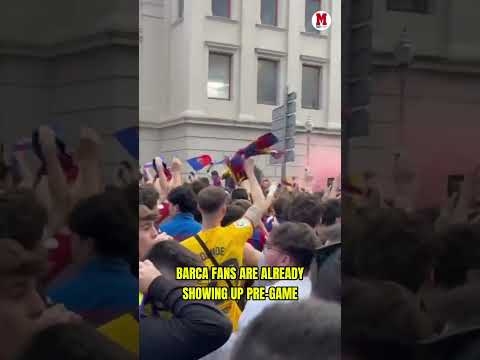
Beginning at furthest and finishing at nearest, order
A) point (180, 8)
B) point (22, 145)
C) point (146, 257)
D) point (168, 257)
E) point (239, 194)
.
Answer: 1. point (239, 194)
2. point (180, 8)
3. point (168, 257)
4. point (146, 257)
5. point (22, 145)

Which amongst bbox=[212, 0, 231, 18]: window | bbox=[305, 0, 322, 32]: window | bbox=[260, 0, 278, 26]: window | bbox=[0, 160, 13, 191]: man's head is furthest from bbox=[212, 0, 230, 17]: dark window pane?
bbox=[0, 160, 13, 191]: man's head

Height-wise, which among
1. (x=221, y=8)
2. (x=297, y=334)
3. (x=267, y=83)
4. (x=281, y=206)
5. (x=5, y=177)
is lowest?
(x=297, y=334)

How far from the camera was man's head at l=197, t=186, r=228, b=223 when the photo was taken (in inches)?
79.4

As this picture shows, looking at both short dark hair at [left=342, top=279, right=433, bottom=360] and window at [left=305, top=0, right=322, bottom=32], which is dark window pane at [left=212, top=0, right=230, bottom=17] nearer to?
window at [left=305, top=0, right=322, bottom=32]

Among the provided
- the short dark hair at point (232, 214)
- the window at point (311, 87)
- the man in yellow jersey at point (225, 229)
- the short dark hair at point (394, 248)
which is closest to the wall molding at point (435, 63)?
the short dark hair at point (394, 248)

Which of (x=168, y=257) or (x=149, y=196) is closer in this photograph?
(x=168, y=257)

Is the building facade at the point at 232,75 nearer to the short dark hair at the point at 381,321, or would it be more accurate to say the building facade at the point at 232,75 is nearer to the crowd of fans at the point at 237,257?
the crowd of fans at the point at 237,257

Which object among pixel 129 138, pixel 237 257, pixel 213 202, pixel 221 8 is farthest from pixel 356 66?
pixel 213 202

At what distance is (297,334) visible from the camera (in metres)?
1.34

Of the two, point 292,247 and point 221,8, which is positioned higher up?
point 221,8

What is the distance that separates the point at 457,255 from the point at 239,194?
971 millimetres

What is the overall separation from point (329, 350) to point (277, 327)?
14 cm

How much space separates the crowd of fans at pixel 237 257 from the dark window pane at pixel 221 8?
422mm

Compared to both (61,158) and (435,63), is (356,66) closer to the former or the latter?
(435,63)
